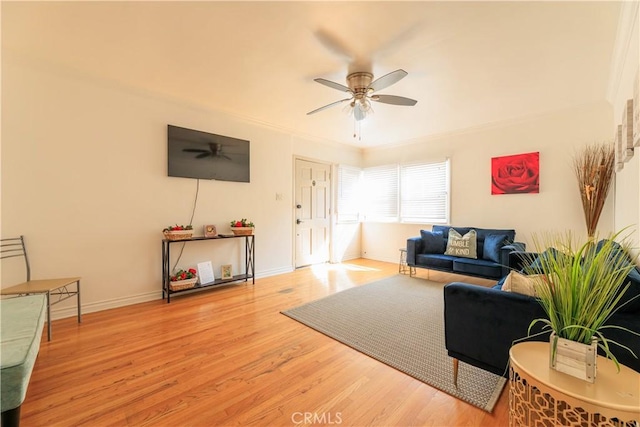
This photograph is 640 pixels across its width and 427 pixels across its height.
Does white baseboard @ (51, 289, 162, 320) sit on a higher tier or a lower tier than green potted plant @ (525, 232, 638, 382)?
lower

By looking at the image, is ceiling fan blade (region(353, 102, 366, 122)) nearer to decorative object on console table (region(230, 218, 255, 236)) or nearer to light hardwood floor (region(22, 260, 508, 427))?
decorative object on console table (region(230, 218, 255, 236))

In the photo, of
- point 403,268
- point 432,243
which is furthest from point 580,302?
point 403,268

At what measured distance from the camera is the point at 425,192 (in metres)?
5.11

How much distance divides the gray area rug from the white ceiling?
2.46 meters

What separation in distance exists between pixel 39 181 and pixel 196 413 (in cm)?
273

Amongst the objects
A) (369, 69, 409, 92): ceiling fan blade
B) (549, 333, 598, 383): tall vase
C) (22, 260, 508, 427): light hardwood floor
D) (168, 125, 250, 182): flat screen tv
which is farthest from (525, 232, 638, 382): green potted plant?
(168, 125, 250, 182): flat screen tv

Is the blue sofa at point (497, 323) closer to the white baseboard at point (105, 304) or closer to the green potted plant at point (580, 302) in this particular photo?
the green potted plant at point (580, 302)

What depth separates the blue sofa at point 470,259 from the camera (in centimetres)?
353

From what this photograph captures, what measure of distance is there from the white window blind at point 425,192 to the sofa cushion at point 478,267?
3.94ft

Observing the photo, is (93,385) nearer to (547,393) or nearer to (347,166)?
(547,393)

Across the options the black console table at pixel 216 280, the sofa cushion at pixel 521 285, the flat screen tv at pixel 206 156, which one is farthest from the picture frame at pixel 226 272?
the sofa cushion at pixel 521 285

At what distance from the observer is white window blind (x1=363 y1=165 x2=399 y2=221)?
559 cm

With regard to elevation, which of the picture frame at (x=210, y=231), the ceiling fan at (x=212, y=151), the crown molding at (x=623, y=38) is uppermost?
the crown molding at (x=623, y=38)

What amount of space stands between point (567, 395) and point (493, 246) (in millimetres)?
3150
